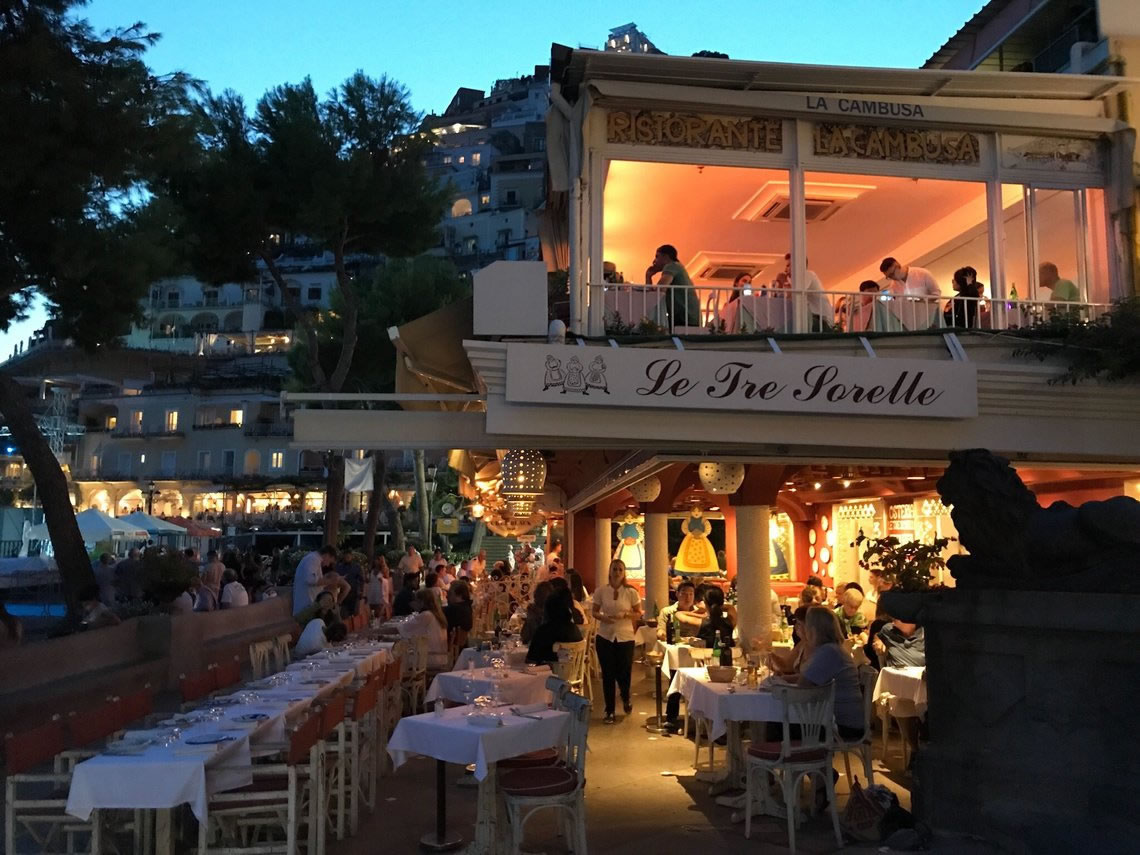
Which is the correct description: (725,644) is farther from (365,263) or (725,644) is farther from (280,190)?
(365,263)

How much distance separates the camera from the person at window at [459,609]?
38.3 feet

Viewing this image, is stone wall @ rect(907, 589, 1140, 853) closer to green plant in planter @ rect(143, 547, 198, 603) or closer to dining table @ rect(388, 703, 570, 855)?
dining table @ rect(388, 703, 570, 855)

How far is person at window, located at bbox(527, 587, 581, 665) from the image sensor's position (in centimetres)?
849

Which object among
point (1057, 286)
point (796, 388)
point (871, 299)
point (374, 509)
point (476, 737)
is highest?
point (1057, 286)

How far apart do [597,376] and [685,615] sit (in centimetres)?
373

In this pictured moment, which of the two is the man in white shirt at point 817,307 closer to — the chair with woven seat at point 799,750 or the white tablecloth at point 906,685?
the white tablecloth at point 906,685

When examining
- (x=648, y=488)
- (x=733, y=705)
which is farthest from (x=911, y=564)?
(x=648, y=488)

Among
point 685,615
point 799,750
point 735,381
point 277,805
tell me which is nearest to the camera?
point 277,805

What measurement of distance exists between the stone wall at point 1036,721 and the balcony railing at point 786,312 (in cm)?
436

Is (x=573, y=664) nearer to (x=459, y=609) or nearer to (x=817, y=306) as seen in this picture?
(x=459, y=609)

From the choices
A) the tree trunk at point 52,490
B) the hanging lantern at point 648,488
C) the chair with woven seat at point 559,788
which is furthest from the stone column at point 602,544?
the chair with woven seat at point 559,788

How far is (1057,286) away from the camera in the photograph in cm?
967

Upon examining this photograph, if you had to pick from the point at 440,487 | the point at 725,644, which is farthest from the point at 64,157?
the point at 440,487

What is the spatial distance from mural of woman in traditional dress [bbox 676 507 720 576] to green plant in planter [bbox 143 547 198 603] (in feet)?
20.8
